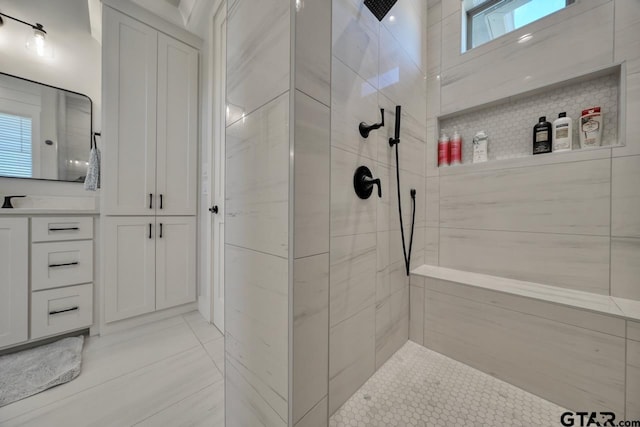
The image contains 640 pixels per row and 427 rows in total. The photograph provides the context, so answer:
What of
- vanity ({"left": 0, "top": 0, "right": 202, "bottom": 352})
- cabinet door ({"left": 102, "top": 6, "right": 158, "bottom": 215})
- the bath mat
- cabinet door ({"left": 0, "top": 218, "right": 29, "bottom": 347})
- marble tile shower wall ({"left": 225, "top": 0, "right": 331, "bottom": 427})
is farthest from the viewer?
cabinet door ({"left": 102, "top": 6, "right": 158, "bottom": 215})

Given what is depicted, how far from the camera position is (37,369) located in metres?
1.17

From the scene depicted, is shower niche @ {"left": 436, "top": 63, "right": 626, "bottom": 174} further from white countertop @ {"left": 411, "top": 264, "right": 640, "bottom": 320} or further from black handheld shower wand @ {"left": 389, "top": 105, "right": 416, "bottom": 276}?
white countertop @ {"left": 411, "top": 264, "right": 640, "bottom": 320}

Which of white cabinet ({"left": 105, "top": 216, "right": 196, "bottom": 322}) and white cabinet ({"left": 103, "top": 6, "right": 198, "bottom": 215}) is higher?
white cabinet ({"left": 103, "top": 6, "right": 198, "bottom": 215})

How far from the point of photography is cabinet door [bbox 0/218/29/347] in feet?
4.20

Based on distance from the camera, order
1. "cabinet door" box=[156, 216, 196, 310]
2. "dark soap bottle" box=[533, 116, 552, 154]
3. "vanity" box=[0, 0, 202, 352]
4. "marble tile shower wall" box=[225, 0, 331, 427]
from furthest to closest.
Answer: "cabinet door" box=[156, 216, 196, 310]
"vanity" box=[0, 0, 202, 352]
"dark soap bottle" box=[533, 116, 552, 154]
"marble tile shower wall" box=[225, 0, 331, 427]

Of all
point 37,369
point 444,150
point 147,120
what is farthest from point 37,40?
point 444,150

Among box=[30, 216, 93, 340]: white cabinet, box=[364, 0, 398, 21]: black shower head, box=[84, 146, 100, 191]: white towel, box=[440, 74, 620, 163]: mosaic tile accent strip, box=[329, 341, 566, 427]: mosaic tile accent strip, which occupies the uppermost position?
box=[364, 0, 398, 21]: black shower head

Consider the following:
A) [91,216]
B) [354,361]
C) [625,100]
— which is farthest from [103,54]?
[625,100]

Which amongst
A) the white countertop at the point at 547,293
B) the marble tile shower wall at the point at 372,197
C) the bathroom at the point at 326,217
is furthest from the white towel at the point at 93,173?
the white countertop at the point at 547,293

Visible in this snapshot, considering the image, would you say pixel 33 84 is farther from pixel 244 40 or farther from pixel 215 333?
pixel 215 333

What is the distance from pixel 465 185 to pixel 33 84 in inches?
129

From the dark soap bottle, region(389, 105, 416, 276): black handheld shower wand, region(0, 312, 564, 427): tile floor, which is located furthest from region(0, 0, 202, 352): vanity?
the dark soap bottle

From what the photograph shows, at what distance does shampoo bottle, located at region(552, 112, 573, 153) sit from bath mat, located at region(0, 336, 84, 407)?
2.87 meters

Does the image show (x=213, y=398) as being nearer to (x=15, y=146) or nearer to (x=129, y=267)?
(x=129, y=267)
